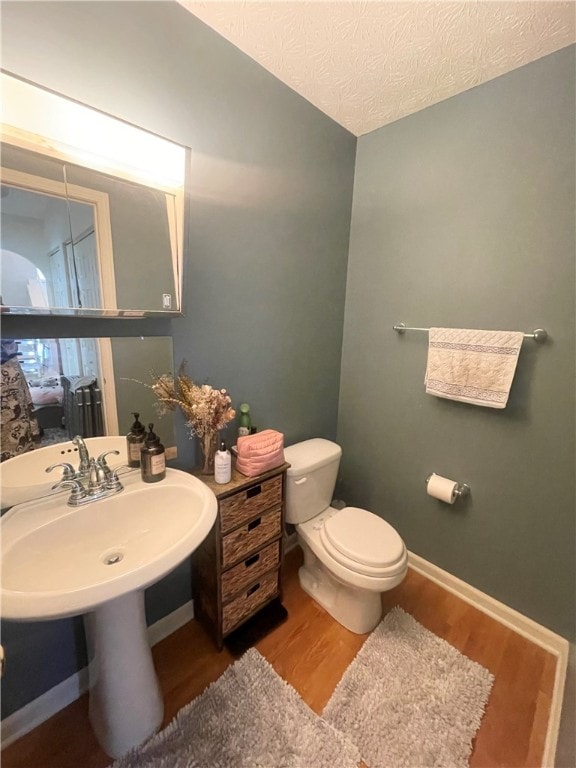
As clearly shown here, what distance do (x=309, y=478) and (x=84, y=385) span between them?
1.06 meters

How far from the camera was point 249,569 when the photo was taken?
1.32 m

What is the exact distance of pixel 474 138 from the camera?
1.35m

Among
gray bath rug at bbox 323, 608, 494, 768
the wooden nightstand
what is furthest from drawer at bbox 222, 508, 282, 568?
gray bath rug at bbox 323, 608, 494, 768

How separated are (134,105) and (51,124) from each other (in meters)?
0.28

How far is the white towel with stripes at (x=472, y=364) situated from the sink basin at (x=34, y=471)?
4.88 ft

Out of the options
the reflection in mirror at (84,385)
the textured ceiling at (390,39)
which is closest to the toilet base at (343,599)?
the reflection in mirror at (84,385)

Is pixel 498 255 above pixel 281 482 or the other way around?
above

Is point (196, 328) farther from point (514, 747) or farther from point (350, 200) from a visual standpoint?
Answer: point (514, 747)

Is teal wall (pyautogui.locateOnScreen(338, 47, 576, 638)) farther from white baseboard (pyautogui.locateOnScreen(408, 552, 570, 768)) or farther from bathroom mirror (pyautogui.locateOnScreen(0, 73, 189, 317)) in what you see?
bathroom mirror (pyautogui.locateOnScreen(0, 73, 189, 317))

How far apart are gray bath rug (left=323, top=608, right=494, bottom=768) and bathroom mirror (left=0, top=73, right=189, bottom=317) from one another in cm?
161

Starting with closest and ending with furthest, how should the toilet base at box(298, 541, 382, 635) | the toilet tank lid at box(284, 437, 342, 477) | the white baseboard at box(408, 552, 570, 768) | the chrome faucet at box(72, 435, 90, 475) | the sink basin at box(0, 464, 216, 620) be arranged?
the sink basin at box(0, 464, 216, 620), the chrome faucet at box(72, 435, 90, 475), the white baseboard at box(408, 552, 570, 768), the toilet base at box(298, 541, 382, 635), the toilet tank lid at box(284, 437, 342, 477)

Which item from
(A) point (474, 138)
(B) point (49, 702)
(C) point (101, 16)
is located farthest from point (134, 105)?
(B) point (49, 702)

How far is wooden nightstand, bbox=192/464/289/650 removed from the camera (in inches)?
46.9

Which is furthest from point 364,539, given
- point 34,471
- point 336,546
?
point 34,471
